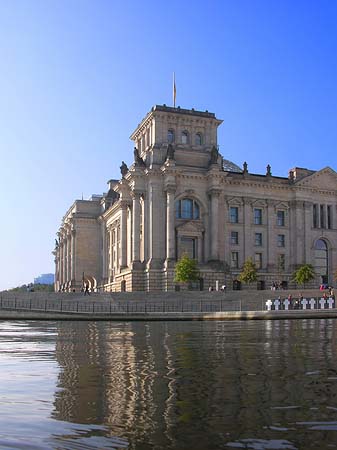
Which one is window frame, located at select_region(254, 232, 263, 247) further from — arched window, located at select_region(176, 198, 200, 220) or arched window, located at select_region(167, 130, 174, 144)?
arched window, located at select_region(167, 130, 174, 144)

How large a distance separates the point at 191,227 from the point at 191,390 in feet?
235

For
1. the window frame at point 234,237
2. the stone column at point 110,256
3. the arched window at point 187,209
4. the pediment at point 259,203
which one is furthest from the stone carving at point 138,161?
the stone column at point 110,256

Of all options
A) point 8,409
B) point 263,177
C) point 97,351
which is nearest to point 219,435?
point 8,409

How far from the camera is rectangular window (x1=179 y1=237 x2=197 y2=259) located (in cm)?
→ 8231

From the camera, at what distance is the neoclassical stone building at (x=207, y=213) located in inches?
3182

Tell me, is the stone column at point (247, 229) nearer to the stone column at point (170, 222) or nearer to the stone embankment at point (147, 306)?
the stone column at point (170, 222)

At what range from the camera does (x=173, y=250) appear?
79.6 meters

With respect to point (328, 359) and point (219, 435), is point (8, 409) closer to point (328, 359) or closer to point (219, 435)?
point (219, 435)

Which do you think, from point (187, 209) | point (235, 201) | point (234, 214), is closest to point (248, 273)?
point (234, 214)

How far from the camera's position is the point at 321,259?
300 feet

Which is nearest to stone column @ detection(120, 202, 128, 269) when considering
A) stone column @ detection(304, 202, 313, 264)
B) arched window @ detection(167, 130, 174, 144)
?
arched window @ detection(167, 130, 174, 144)

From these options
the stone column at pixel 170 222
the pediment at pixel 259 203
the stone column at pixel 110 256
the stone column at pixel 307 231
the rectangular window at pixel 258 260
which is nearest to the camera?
the stone column at pixel 170 222

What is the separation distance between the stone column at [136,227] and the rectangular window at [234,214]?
47.0 feet

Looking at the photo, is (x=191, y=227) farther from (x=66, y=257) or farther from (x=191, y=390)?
(x=191, y=390)
